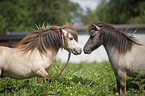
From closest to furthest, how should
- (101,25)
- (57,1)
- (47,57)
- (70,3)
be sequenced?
(47,57) < (101,25) < (57,1) < (70,3)

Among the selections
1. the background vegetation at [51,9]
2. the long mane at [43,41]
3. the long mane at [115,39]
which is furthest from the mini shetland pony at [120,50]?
the background vegetation at [51,9]

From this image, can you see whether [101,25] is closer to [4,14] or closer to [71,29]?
[71,29]

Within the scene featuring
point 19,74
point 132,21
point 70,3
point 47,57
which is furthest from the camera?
point 132,21

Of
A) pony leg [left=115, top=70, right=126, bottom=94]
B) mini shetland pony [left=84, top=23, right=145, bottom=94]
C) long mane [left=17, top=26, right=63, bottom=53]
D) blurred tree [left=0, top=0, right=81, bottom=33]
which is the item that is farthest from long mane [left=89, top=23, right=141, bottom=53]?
blurred tree [left=0, top=0, right=81, bottom=33]

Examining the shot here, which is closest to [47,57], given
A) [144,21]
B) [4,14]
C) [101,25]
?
[101,25]

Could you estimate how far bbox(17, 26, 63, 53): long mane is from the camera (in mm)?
3525

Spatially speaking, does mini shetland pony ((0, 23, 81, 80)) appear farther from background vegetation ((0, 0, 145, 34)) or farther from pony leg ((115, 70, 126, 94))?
background vegetation ((0, 0, 145, 34))

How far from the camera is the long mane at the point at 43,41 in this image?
11.6ft

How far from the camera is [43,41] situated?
11.7ft

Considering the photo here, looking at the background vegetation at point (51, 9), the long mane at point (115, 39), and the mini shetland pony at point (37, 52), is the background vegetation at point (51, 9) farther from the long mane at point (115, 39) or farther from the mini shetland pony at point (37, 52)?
the long mane at point (115, 39)

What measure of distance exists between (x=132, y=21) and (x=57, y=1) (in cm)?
1394

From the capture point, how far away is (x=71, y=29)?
12.4ft

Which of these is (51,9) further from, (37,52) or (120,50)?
(120,50)

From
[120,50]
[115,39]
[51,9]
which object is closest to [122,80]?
[120,50]
